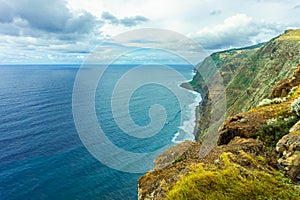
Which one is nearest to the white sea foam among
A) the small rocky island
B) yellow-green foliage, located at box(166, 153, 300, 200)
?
the small rocky island

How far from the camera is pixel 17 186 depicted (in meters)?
47.7

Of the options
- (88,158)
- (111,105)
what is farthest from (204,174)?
(111,105)

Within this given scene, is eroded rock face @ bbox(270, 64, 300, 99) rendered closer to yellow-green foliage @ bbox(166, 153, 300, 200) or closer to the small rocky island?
the small rocky island

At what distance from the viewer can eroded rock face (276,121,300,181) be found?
28.0 ft

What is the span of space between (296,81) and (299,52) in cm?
5014

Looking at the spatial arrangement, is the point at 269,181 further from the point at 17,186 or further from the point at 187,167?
the point at 17,186

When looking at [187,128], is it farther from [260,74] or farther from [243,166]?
[243,166]

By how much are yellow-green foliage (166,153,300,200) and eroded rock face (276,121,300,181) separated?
601 millimetres

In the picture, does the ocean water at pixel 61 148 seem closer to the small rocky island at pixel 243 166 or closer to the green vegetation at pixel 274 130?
the small rocky island at pixel 243 166

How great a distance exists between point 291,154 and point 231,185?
10.8 feet

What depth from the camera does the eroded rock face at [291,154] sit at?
854 centimetres

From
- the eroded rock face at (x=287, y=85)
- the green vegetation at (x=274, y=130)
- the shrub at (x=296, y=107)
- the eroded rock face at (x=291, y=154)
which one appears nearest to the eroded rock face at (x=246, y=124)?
the green vegetation at (x=274, y=130)

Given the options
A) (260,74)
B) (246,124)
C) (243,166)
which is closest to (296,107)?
(246,124)

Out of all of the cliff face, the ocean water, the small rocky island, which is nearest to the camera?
A: the small rocky island
